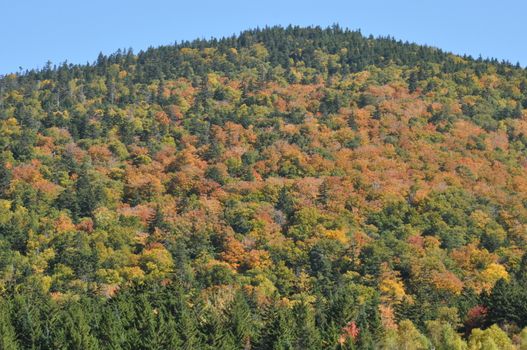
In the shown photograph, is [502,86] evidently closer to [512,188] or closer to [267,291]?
[512,188]

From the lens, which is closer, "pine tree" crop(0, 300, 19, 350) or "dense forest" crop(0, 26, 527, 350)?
"pine tree" crop(0, 300, 19, 350)

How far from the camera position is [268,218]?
443 feet

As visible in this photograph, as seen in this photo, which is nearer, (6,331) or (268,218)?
(6,331)

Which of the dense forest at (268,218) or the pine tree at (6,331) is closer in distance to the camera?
the pine tree at (6,331)

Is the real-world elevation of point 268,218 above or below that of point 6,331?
Answer: above

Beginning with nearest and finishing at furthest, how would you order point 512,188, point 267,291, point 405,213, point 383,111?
point 267,291 < point 405,213 < point 512,188 < point 383,111

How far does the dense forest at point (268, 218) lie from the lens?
84.0 m

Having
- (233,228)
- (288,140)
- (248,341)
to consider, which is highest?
(288,140)

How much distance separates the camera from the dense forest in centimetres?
8400

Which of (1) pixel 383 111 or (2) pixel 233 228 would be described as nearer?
(2) pixel 233 228

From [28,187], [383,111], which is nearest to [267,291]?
[28,187]

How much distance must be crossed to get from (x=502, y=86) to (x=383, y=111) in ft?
110

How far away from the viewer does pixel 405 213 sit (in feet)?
452

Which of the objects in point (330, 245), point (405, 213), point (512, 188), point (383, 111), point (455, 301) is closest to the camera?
point (455, 301)
